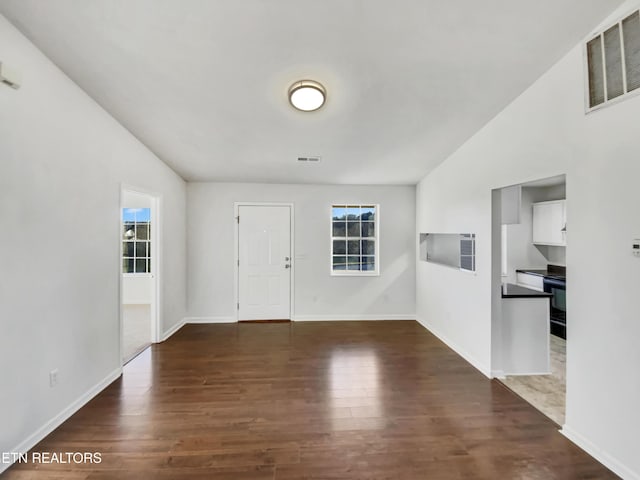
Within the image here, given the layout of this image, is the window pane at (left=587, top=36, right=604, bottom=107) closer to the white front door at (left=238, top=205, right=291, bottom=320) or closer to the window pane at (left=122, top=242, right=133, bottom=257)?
the white front door at (left=238, top=205, right=291, bottom=320)

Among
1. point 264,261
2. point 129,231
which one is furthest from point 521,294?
point 129,231

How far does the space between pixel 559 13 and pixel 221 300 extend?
502cm

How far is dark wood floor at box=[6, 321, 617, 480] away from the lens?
72.1 inches

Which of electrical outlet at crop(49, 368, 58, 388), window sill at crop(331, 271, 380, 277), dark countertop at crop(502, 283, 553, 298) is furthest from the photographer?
window sill at crop(331, 271, 380, 277)

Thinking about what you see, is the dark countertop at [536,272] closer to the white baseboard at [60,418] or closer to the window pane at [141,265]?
the white baseboard at [60,418]

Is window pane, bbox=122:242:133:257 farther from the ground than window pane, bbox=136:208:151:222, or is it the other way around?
window pane, bbox=136:208:151:222

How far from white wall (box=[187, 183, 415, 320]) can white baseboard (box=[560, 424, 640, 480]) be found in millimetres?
3022

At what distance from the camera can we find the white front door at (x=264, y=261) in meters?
4.99

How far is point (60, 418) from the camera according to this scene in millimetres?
2254

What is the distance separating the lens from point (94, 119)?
2664mm

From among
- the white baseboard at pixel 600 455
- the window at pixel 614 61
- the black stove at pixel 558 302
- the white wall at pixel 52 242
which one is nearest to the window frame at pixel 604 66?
the window at pixel 614 61

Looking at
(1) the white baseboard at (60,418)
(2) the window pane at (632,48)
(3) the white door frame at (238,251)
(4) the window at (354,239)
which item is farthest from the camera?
(4) the window at (354,239)

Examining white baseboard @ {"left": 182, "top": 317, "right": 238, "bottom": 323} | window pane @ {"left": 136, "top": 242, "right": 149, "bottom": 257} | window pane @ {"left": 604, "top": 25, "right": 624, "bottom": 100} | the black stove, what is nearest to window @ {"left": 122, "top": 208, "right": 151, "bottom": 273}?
window pane @ {"left": 136, "top": 242, "right": 149, "bottom": 257}

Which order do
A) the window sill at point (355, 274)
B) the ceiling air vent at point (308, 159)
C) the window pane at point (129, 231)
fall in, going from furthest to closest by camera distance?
the window pane at point (129, 231), the window sill at point (355, 274), the ceiling air vent at point (308, 159)
